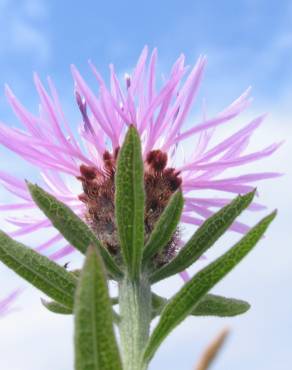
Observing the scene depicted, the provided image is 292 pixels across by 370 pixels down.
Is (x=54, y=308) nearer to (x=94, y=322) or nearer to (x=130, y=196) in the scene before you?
(x=130, y=196)

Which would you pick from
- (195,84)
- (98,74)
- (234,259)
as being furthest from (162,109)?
(234,259)

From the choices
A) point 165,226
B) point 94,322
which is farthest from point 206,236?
point 94,322

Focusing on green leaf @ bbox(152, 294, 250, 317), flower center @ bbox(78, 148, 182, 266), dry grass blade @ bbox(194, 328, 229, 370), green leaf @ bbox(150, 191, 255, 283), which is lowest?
dry grass blade @ bbox(194, 328, 229, 370)

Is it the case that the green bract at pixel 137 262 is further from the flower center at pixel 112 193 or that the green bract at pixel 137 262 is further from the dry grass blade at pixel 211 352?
the dry grass blade at pixel 211 352

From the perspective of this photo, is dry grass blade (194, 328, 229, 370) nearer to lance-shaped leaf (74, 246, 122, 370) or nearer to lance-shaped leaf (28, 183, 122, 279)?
lance-shaped leaf (74, 246, 122, 370)

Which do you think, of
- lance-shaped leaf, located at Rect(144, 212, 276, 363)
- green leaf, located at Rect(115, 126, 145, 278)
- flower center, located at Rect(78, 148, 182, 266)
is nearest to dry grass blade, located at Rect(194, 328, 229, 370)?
lance-shaped leaf, located at Rect(144, 212, 276, 363)

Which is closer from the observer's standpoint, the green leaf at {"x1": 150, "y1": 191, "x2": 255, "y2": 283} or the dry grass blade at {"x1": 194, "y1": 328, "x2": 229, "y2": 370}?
the dry grass blade at {"x1": 194, "y1": 328, "x2": 229, "y2": 370}

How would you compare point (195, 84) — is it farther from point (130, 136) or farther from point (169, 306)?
point (169, 306)
